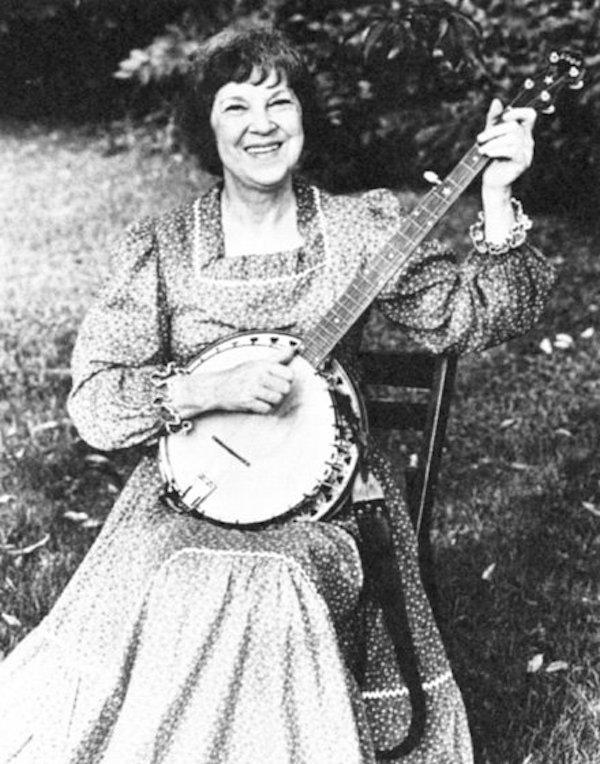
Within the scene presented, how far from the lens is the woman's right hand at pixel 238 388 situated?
2.68 metres

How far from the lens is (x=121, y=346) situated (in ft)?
9.48

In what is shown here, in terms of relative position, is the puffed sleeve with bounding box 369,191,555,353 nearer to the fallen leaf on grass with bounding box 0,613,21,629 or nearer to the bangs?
the bangs

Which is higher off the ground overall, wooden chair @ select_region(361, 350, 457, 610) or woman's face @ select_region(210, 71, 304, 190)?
woman's face @ select_region(210, 71, 304, 190)

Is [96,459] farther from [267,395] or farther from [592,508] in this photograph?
[267,395]

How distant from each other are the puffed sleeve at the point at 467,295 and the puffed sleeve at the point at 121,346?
0.52 m

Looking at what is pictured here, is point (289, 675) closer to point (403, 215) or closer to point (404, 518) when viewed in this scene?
point (404, 518)

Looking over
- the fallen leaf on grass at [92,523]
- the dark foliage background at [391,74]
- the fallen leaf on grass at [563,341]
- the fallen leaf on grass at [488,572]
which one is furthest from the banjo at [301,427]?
the fallen leaf on grass at [563,341]

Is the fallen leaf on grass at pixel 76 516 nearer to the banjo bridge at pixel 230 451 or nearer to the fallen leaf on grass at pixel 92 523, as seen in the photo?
the fallen leaf on grass at pixel 92 523

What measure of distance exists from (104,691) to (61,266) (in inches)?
192

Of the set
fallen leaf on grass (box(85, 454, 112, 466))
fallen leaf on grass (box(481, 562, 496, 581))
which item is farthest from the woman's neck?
fallen leaf on grass (box(85, 454, 112, 466))

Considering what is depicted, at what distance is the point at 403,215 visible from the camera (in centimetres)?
293

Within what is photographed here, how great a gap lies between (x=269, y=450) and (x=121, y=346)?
43cm

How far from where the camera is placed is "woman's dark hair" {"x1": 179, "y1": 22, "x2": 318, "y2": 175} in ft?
9.42

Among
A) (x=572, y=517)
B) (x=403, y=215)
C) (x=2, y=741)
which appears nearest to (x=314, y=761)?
(x=2, y=741)
